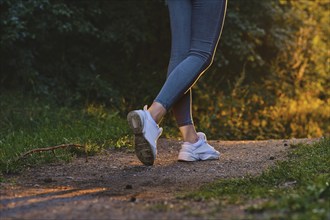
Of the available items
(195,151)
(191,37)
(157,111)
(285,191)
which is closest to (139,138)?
(157,111)

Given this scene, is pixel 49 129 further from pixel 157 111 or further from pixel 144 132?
pixel 144 132

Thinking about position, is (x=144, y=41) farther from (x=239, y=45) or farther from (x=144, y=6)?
(x=239, y=45)

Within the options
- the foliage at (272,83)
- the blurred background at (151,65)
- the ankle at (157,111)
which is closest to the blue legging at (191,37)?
the ankle at (157,111)

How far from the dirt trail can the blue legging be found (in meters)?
0.47

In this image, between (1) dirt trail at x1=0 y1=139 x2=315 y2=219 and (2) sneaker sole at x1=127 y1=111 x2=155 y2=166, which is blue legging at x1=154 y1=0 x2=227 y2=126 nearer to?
(2) sneaker sole at x1=127 y1=111 x2=155 y2=166

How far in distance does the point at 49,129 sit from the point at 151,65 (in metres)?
3.44

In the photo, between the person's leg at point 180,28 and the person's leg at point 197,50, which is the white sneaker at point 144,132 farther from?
the person's leg at point 180,28

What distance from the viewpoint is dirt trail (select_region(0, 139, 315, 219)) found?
8.74ft

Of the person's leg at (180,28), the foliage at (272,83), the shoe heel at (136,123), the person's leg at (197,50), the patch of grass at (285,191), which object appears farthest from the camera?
the foliage at (272,83)

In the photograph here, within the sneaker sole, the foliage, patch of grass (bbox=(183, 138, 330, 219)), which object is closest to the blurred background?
the foliage

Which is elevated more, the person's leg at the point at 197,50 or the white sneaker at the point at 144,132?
the person's leg at the point at 197,50

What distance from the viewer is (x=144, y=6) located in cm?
862

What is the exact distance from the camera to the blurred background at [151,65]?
757 cm

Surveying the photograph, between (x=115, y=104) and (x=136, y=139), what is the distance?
14.4 feet
